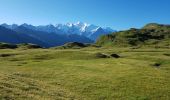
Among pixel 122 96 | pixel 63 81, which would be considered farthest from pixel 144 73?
pixel 122 96

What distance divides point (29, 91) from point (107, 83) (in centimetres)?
1855

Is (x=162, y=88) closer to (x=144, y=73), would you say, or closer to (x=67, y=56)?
(x=144, y=73)

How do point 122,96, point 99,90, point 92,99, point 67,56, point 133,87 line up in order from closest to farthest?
point 92,99 → point 122,96 → point 99,90 → point 133,87 → point 67,56

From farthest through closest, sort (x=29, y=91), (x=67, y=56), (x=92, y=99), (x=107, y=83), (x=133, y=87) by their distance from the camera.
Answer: (x=67, y=56)
(x=107, y=83)
(x=133, y=87)
(x=92, y=99)
(x=29, y=91)

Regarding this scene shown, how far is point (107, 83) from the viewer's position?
53.4 metres

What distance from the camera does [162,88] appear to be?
4944cm

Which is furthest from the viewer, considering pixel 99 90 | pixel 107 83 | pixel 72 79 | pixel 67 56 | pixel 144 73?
pixel 67 56

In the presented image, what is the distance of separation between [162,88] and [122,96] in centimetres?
921

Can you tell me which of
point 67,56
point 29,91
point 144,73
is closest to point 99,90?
point 29,91

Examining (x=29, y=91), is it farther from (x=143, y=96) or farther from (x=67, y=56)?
(x=67, y=56)

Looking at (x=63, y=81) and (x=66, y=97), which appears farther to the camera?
(x=63, y=81)

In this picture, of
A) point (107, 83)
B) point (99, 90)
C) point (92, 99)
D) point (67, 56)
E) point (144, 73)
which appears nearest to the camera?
point (92, 99)

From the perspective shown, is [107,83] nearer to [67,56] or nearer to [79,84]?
[79,84]

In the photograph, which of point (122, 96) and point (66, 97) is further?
point (122, 96)
